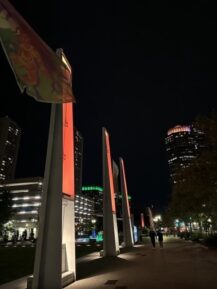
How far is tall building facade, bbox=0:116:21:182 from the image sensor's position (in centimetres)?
13962

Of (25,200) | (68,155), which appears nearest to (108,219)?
(68,155)

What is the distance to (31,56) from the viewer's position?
23.7 feet

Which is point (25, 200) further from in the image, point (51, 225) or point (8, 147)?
point (51, 225)

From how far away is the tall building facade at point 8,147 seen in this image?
139625mm

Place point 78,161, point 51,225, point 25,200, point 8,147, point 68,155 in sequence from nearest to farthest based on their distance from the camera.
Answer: point 51,225 → point 68,155 → point 25,200 → point 8,147 → point 78,161

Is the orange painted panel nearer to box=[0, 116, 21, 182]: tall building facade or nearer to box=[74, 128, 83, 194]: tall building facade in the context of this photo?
box=[0, 116, 21, 182]: tall building facade

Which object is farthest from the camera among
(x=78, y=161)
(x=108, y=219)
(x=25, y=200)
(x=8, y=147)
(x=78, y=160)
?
(x=78, y=160)

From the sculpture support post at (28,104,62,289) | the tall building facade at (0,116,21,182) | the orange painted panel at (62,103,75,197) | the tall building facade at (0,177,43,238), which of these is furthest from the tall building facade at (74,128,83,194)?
the sculpture support post at (28,104,62,289)

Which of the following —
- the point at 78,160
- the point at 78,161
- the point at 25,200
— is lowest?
the point at 25,200

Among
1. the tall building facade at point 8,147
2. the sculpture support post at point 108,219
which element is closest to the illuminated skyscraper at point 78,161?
the tall building facade at point 8,147

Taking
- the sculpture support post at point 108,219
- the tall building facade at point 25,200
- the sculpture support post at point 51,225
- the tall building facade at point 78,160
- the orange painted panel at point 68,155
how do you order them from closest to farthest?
the sculpture support post at point 51,225 → the orange painted panel at point 68,155 → the sculpture support post at point 108,219 → the tall building facade at point 25,200 → the tall building facade at point 78,160

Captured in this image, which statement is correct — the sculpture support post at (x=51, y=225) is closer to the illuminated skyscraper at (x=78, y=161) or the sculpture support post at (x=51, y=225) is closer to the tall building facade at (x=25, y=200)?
the tall building facade at (x=25, y=200)

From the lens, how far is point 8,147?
14362 centimetres

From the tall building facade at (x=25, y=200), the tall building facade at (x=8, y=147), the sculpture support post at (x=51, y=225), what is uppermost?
the tall building facade at (x=8, y=147)
